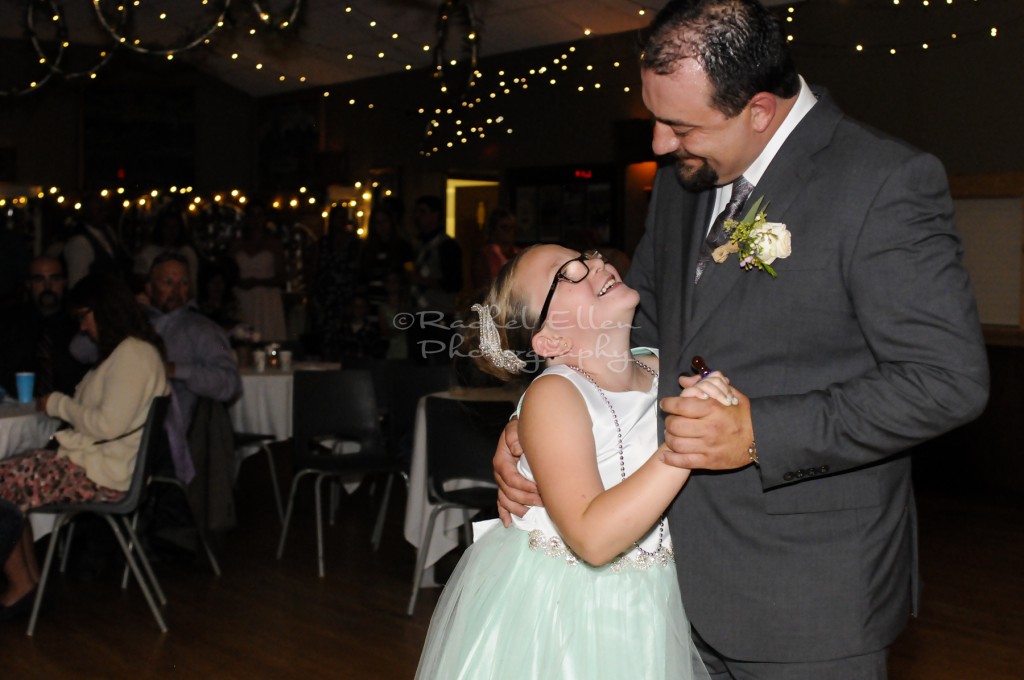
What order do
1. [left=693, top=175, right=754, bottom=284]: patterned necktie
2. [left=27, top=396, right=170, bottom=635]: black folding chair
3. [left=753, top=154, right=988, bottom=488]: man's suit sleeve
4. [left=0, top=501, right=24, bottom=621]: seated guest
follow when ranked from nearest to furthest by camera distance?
1. [left=753, top=154, right=988, bottom=488]: man's suit sleeve
2. [left=693, top=175, right=754, bottom=284]: patterned necktie
3. [left=0, top=501, right=24, bottom=621]: seated guest
4. [left=27, top=396, right=170, bottom=635]: black folding chair

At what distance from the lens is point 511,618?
6.25 feet

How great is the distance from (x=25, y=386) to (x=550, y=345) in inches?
153

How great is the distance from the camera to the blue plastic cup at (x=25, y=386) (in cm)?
502

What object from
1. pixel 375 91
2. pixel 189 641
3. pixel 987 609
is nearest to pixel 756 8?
pixel 189 641

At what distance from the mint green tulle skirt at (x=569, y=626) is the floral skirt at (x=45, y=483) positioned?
3.11 meters

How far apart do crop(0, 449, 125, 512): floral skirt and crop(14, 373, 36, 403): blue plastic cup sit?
50 centimetres

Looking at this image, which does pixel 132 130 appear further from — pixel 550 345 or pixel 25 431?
pixel 550 345

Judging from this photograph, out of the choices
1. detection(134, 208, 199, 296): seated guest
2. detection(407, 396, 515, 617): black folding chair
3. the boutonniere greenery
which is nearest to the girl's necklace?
the boutonniere greenery

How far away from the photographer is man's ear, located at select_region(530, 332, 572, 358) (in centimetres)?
194

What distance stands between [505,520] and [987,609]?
3559mm

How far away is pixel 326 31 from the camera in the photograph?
11.9m

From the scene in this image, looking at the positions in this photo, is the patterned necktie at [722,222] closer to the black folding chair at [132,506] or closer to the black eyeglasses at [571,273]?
the black eyeglasses at [571,273]

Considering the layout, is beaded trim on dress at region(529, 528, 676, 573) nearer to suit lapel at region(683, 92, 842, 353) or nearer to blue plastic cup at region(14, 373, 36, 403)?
suit lapel at region(683, 92, 842, 353)

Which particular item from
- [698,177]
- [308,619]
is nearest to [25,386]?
[308,619]
